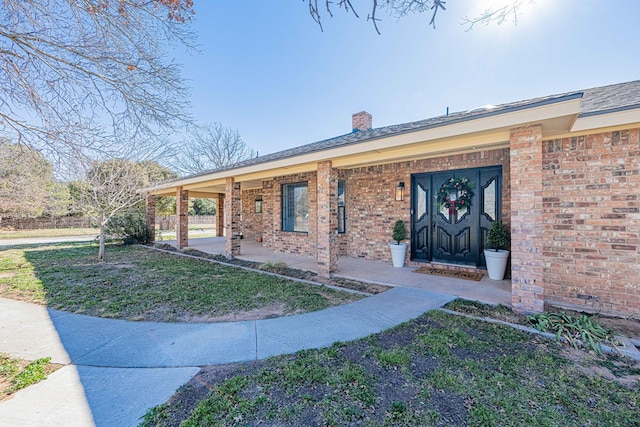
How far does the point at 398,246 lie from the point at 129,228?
38.9 feet

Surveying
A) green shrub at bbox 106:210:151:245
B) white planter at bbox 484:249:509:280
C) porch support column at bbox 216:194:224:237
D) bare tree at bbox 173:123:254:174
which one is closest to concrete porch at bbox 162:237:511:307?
white planter at bbox 484:249:509:280

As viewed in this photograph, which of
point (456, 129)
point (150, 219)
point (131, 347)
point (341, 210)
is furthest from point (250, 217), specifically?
point (456, 129)

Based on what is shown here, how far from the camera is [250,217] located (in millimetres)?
15031

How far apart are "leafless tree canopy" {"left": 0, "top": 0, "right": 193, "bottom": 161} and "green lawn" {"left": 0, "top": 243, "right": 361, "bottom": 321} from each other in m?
2.57

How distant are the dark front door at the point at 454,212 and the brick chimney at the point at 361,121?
14.1 feet

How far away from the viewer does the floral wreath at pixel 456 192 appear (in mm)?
6555

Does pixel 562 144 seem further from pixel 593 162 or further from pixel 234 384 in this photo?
pixel 234 384

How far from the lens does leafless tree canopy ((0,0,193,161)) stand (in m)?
3.41

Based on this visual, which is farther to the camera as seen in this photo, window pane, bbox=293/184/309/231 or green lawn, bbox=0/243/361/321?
window pane, bbox=293/184/309/231

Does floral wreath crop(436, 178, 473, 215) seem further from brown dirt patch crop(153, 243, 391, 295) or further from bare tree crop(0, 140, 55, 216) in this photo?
bare tree crop(0, 140, 55, 216)

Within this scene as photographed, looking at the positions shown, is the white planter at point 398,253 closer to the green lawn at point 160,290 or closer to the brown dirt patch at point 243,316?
the green lawn at point 160,290

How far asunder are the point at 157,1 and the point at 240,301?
14.3ft

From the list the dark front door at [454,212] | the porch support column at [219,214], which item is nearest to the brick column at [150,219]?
the porch support column at [219,214]

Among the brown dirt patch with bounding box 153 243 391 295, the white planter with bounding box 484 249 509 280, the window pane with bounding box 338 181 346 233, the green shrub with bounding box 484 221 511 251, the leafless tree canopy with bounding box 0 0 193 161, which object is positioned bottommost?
the brown dirt patch with bounding box 153 243 391 295
